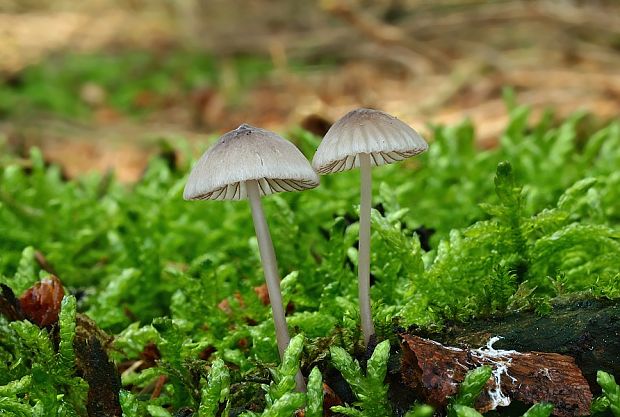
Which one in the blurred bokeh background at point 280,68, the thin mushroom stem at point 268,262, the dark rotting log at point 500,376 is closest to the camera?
the dark rotting log at point 500,376

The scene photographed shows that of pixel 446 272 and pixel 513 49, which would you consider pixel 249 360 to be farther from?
pixel 513 49

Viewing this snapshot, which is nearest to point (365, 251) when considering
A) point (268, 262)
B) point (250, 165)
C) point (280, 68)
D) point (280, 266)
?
point (268, 262)

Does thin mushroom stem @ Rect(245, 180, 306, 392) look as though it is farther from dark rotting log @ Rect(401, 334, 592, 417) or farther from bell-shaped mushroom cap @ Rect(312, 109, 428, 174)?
dark rotting log @ Rect(401, 334, 592, 417)

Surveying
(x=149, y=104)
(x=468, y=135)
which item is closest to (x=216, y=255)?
(x=468, y=135)

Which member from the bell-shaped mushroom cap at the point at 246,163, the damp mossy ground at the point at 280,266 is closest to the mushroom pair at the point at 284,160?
the bell-shaped mushroom cap at the point at 246,163

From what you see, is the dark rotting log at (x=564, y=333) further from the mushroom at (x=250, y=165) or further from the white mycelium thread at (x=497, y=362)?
the mushroom at (x=250, y=165)

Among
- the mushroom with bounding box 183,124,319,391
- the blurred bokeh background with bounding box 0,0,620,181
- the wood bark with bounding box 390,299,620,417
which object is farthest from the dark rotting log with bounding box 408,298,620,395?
the blurred bokeh background with bounding box 0,0,620,181

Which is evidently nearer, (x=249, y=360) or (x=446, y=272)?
(x=249, y=360)
